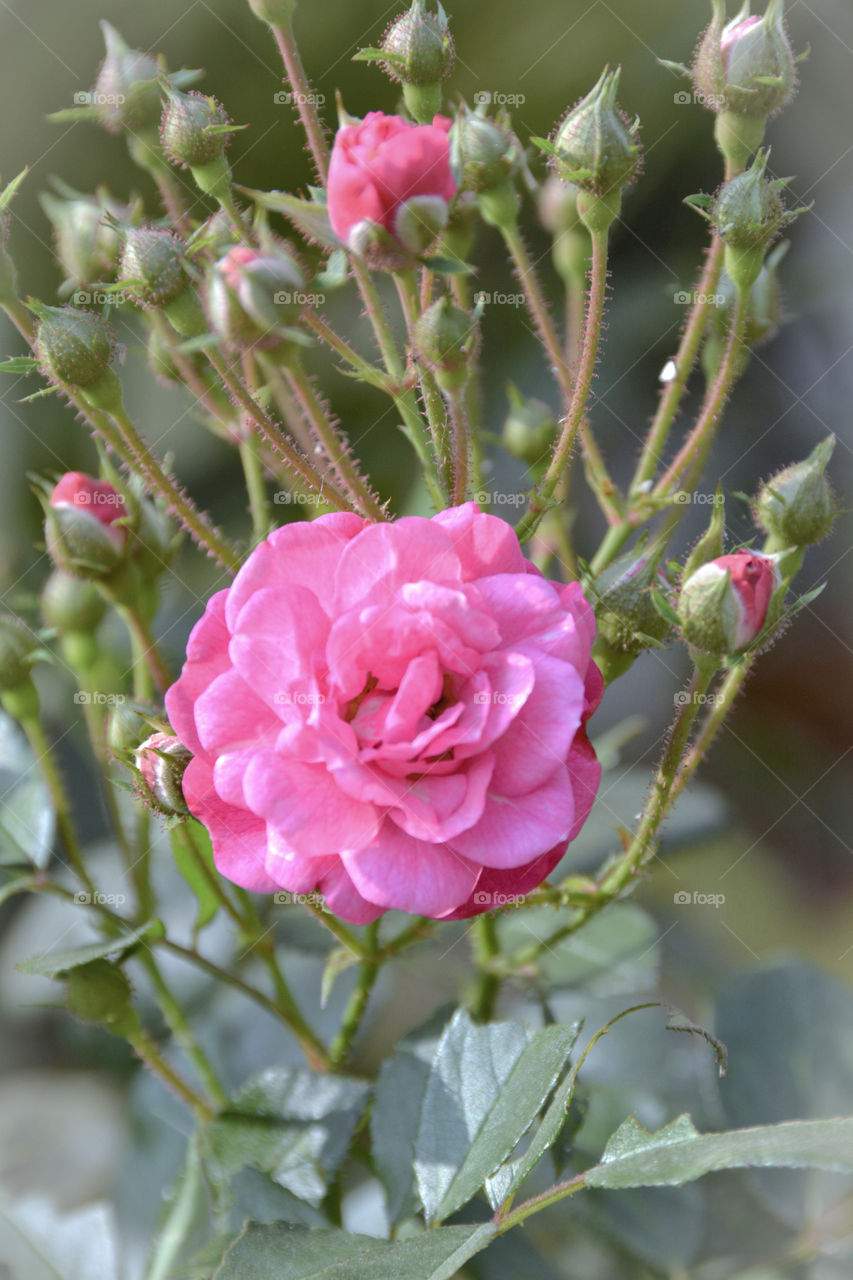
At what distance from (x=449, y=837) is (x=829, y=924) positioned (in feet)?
2.61

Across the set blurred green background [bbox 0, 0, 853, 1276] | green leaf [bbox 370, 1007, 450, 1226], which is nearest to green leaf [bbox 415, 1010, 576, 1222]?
green leaf [bbox 370, 1007, 450, 1226]

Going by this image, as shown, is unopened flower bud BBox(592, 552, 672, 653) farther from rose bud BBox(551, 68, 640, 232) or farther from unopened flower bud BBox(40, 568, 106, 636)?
unopened flower bud BBox(40, 568, 106, 636)

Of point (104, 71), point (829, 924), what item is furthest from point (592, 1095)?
point (104, 71)

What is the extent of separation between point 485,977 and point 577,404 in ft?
1.04

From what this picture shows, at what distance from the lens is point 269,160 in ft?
2.95

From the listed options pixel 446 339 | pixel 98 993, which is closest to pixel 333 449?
pixel 446 339

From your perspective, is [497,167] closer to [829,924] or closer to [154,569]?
[154,569]

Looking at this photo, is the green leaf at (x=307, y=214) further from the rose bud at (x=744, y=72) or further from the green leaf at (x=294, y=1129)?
the green leaf at (x=294, y=1129)

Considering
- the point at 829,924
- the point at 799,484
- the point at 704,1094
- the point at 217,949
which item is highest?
the point at 799,484

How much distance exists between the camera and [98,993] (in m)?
0.48

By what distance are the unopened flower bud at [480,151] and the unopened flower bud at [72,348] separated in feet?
0.52

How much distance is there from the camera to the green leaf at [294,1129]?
0.49 meters

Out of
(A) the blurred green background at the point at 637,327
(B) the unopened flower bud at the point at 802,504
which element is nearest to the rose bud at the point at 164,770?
(B) the unopened flower bud at the point at 802,504

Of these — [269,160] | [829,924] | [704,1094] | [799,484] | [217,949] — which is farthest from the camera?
[829,924]
